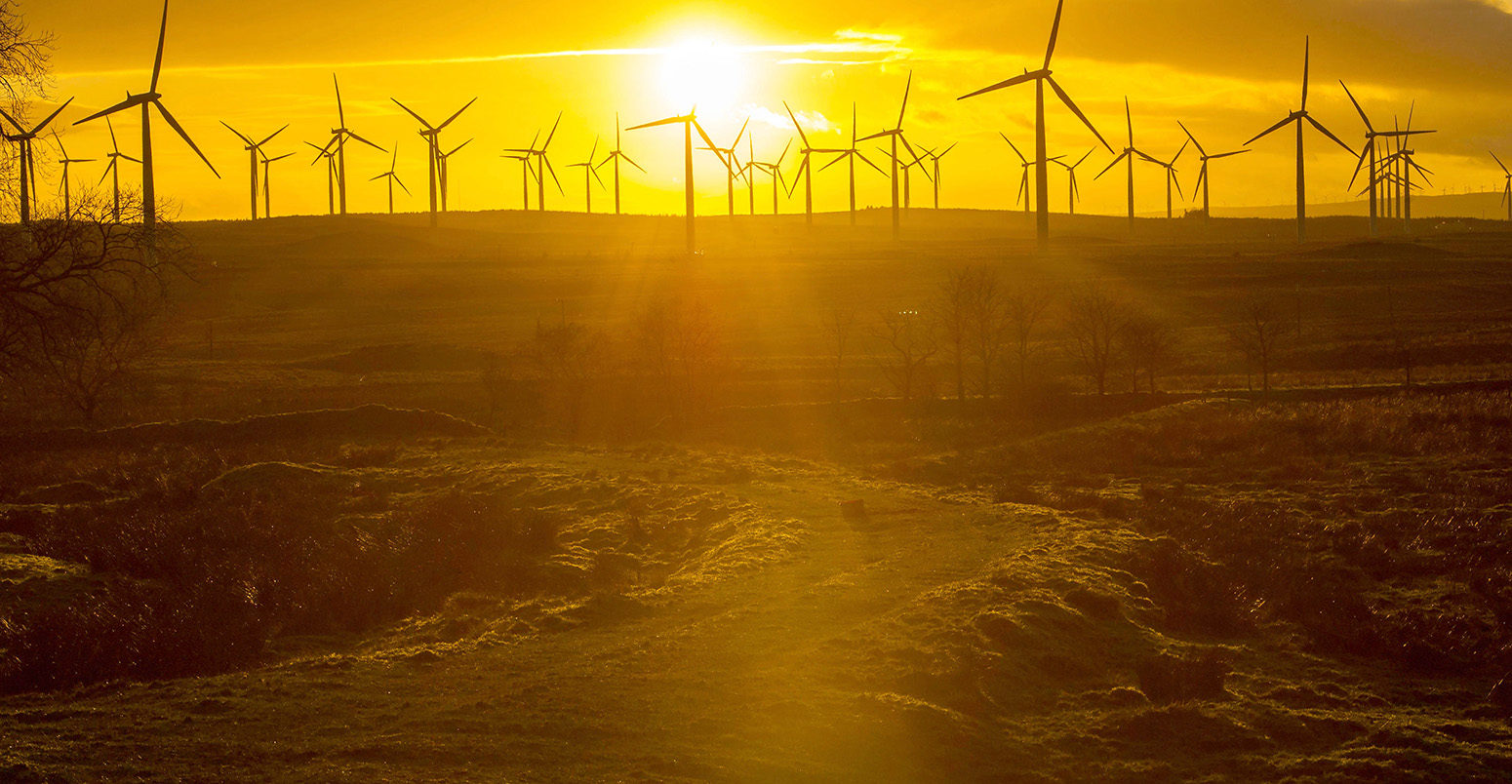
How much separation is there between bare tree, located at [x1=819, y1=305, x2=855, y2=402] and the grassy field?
13.9 ft

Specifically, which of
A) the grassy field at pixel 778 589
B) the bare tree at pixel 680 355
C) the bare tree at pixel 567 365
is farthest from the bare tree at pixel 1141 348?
the bare tree at pixel 567 365

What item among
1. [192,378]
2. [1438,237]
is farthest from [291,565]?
[1438,237]

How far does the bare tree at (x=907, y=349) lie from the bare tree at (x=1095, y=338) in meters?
7.76

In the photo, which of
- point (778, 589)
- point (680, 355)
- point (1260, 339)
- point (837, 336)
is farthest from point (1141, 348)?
point (778, 589)

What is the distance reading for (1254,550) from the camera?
28156 mm

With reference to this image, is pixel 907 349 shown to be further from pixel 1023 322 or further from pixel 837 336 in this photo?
pixel 1023 322

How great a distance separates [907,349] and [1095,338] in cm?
1519

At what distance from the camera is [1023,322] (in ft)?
210

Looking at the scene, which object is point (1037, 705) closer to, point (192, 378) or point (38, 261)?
point (38, 261)

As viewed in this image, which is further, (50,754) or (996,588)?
(996,588)

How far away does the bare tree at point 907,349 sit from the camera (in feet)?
195

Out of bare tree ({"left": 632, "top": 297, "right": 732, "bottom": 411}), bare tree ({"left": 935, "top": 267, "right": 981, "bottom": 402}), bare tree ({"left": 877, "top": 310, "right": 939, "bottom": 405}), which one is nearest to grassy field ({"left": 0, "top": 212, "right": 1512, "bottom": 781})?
bare tree ({"left": 632, "top": 297, "right": 732, "bottom": 411})

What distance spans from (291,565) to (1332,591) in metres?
21.6

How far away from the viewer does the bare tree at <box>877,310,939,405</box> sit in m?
59.6
